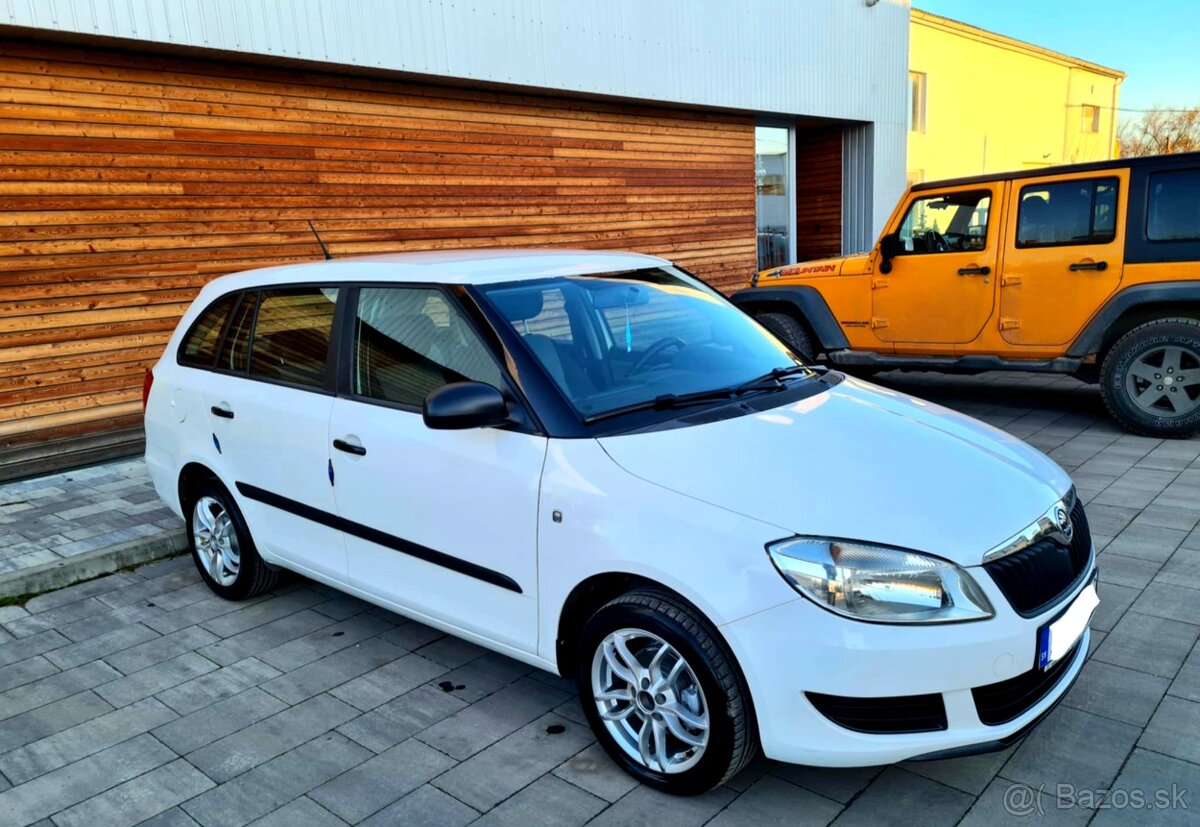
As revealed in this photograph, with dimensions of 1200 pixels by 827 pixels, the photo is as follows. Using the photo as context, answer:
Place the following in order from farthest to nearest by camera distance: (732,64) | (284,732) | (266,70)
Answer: (732,64) < (266,70) < (284,732)

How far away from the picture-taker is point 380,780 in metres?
2.93

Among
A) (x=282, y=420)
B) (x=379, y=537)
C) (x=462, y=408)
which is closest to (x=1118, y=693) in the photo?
(x=462, y=408)

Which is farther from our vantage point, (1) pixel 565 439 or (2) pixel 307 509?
(2) pixel 307 509

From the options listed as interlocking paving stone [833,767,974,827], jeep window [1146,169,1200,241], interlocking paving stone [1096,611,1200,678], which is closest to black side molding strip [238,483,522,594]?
interlocking paving stone [833,767,974,827]

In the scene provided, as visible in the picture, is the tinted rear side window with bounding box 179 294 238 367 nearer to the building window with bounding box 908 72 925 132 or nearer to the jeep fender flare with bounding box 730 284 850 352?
the jeep fender flare with bounding box 730 284 850 352

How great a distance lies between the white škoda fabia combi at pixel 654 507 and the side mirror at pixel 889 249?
409 centimetres

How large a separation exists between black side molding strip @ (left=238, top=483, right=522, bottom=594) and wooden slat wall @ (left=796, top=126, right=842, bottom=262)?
13.2m

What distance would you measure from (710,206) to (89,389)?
329 inches

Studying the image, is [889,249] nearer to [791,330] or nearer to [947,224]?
[947,224]

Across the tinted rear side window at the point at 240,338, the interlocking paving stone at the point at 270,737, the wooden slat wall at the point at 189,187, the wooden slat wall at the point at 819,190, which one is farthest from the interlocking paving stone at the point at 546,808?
the wooden slat wall at the point at 819,190

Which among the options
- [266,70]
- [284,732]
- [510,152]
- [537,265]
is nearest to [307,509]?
[284,732]

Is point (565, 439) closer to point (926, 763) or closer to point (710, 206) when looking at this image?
point (926, 763)

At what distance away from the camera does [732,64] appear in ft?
38.4

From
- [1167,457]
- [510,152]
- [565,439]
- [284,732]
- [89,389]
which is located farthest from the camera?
[510,152]
